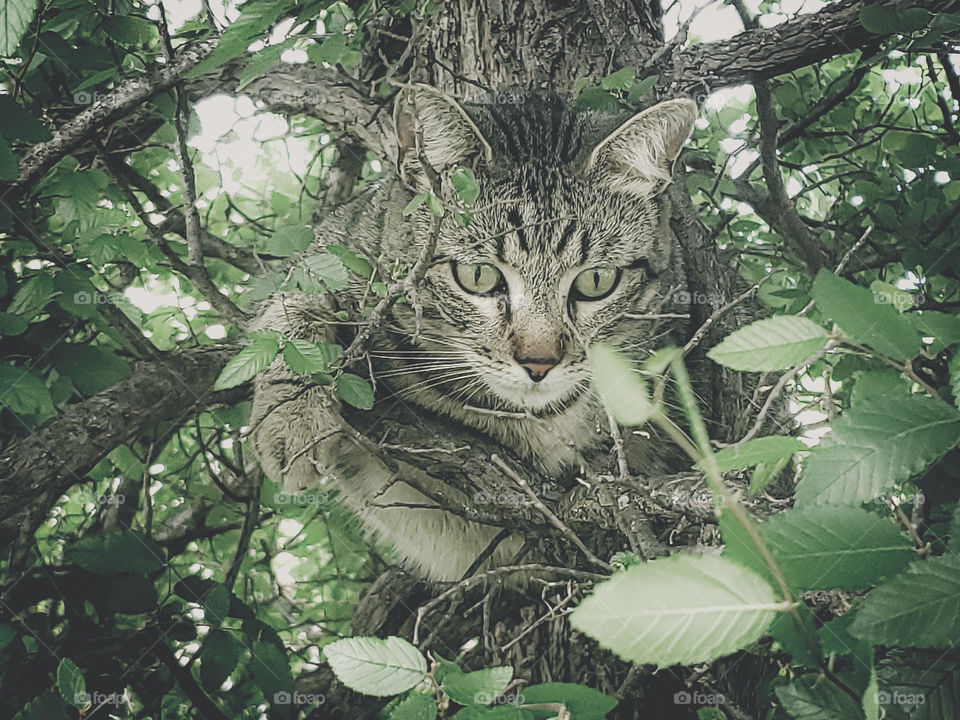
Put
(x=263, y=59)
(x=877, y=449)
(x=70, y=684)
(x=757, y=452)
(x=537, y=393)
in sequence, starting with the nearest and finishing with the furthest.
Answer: (x=877, y=449) → (x=757, y=452) → (x=70, y=684) → (x=263, y=59) → (x=537, y=393)

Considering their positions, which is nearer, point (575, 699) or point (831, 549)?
point (831, 549)

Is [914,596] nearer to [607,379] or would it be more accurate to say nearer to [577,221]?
[607,379]

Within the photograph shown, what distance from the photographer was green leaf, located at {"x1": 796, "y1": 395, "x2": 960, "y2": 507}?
65 centimetres

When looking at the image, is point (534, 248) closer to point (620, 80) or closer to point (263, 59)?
point (620, 80)

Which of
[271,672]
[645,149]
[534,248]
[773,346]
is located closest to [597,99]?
[645,149]

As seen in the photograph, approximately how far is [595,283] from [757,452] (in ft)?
4.10

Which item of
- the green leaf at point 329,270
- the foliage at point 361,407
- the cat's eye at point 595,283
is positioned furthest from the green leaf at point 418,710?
the cat's eye at point 595,283

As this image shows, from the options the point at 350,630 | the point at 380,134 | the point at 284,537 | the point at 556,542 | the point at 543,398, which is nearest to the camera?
the point at 556,542

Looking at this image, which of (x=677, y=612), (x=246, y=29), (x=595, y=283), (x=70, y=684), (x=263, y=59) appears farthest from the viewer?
(x=595, y=283)

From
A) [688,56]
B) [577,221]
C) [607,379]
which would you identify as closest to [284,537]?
[577,221]

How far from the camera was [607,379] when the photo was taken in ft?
1.92

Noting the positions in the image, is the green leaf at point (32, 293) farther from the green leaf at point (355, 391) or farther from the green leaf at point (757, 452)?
the green leaf at point (757, 452)

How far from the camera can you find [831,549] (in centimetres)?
62

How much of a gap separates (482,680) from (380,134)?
1740 millimetres
